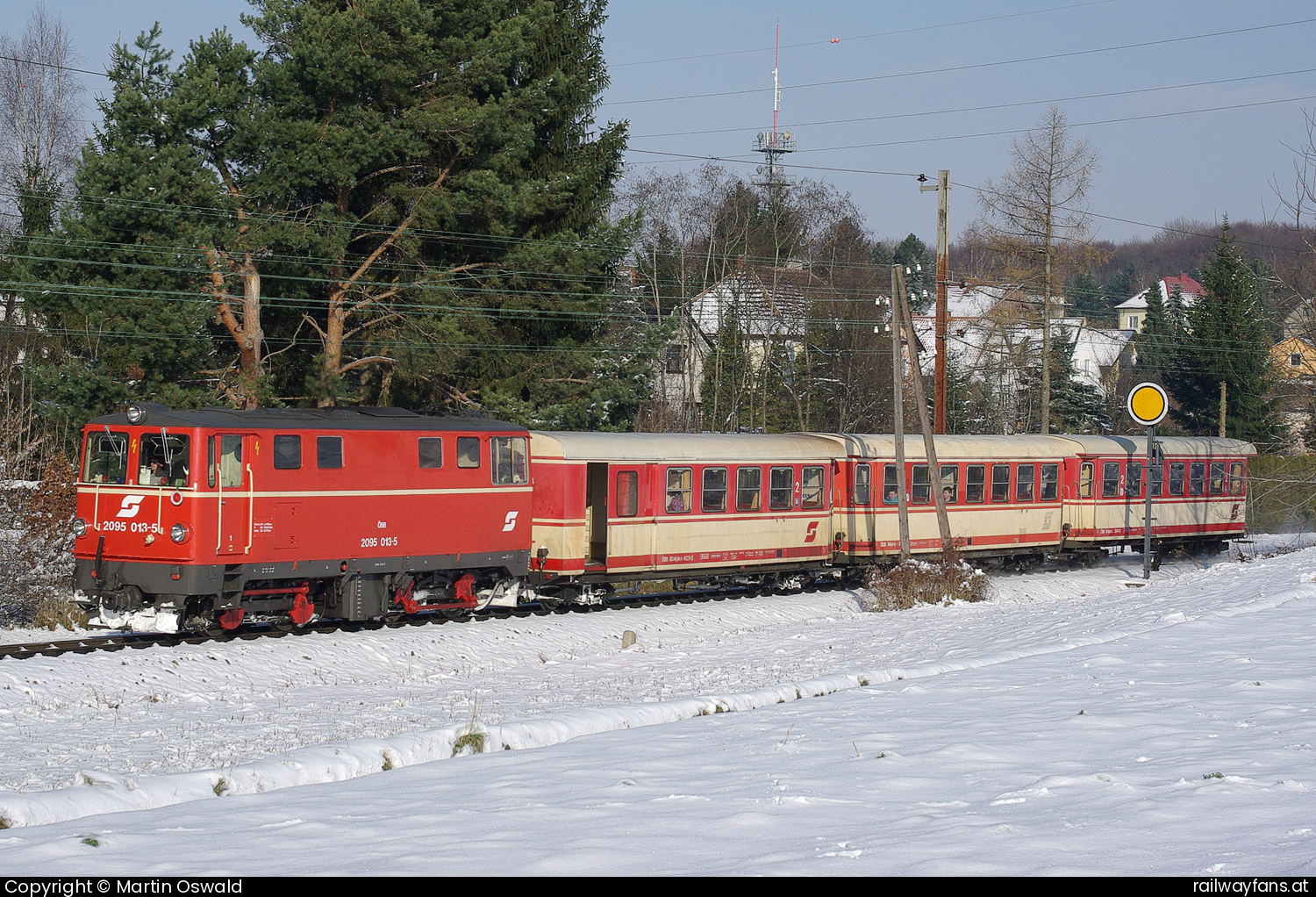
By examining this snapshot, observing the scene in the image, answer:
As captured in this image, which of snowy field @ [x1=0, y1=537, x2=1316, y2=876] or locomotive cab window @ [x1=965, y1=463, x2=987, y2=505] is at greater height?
locomotive cab window @ [x1=965, y1=463, x2=987, y2=505]

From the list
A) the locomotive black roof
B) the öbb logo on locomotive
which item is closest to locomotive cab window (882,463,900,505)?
the öbb logo on locomotive

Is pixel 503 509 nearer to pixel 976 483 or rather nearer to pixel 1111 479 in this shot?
pixel 976 483

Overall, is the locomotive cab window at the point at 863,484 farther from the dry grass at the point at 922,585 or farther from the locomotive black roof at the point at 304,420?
the locomotive black roof at the point at 304,420

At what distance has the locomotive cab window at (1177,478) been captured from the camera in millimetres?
31469

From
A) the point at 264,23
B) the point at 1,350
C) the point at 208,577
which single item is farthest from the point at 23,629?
the point at 1,350

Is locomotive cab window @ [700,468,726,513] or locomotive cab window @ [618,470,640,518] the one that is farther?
locomotive cab window @ [700,468,726,513]

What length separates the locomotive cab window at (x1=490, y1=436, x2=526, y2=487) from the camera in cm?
1948

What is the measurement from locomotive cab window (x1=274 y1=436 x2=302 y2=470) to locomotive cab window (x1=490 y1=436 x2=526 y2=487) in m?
3.42

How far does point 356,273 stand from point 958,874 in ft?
82.7

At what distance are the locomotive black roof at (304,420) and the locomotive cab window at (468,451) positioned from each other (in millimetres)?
165

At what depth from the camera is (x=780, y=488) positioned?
2345cm

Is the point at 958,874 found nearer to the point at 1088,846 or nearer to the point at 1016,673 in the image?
the point at 1088,846

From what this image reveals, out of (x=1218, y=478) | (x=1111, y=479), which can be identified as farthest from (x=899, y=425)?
(x=1218, y=478)

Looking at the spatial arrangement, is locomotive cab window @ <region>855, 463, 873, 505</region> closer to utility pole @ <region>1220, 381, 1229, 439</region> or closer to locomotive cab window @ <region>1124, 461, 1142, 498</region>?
locomotive cab window @ <region>1124, 461, 1142, 498</region>
